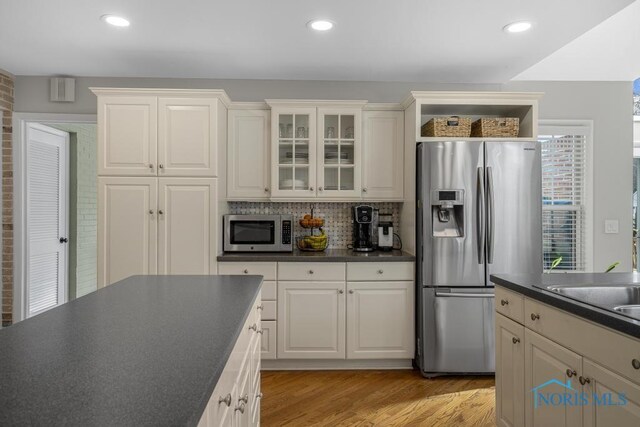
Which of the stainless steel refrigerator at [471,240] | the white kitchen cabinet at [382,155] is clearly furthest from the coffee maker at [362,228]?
the stainless steel refrigerator at [471,240]

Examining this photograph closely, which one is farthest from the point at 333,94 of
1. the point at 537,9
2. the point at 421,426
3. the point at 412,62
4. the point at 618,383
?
the point at 618,383

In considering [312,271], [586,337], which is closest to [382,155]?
[312,271]

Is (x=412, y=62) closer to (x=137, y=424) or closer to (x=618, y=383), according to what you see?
(x=618, y=383)

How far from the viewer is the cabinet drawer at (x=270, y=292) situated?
3.14 metres

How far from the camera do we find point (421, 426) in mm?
2408

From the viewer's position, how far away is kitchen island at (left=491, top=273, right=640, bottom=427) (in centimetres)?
129

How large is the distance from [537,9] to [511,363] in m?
2.01

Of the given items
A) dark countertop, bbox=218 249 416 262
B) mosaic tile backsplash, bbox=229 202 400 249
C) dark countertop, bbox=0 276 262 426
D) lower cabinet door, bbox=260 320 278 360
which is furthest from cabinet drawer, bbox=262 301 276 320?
dark countertop, bbox=0 276 262 426

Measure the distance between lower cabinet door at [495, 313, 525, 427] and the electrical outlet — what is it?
2.46m

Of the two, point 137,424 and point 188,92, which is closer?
point 137,424

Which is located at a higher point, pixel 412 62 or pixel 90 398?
pixel 412 62

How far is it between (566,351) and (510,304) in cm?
44

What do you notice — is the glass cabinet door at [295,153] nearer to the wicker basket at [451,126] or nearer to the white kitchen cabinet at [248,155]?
the white kitchen cabinet at [248,155]

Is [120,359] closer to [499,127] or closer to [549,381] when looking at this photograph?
[549,381]
